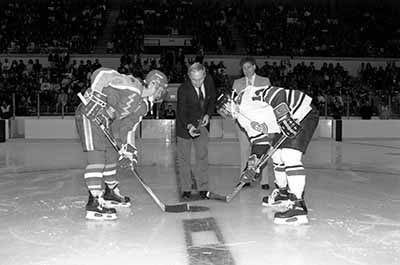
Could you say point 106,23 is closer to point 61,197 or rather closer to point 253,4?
point 253,4

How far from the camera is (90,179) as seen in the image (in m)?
4.21

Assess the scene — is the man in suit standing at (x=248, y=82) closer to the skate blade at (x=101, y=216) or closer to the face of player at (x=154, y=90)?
the face of player at (x=154, y=90)

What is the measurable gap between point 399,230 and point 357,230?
30cm

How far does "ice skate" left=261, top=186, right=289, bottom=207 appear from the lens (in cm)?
472

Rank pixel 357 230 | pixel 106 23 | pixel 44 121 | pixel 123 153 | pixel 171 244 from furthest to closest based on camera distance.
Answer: pixel 106 23 < pixel 44 121 < pixel 123 153 < pixel 357 230 < pixel 171 244

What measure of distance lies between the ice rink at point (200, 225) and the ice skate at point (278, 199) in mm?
84

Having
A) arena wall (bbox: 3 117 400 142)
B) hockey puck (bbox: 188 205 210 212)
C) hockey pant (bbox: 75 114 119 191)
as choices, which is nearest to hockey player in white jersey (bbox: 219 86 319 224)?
hockey puck (bbox: 188 205 210 212)

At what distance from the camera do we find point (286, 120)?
3908 mm

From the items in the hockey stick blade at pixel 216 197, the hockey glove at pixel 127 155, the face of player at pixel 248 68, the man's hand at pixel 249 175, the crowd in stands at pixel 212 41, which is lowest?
the hockey stick blade at pixel 216 197

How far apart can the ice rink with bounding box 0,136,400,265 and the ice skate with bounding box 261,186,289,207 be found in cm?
8

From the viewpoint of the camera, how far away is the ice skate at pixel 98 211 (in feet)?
13.7

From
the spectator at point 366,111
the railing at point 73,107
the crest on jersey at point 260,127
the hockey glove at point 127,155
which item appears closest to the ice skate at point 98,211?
the hockey glove at point 127,155

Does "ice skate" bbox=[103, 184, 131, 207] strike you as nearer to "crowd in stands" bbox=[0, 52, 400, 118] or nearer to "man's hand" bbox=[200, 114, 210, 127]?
"man's hand" bbox=[200, 114, 210, 127]

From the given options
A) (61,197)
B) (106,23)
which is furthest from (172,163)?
(106,23)
